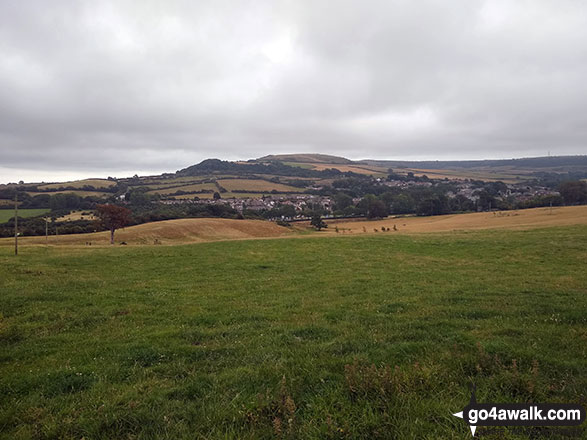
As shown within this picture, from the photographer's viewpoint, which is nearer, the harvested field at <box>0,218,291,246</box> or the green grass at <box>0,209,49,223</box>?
the harvested field at <box>0,218,291,246</box>

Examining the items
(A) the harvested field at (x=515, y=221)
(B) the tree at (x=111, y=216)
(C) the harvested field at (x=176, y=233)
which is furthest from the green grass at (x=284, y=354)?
(C) the harvested field at (x=176, y=233)

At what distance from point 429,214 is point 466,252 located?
8503cm

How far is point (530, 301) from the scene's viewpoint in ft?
37.3

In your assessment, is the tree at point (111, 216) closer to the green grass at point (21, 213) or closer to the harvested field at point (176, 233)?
the harvested field at point (176, 233)

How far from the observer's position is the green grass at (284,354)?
4.68 m

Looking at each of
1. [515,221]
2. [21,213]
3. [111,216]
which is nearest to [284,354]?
[111,216]

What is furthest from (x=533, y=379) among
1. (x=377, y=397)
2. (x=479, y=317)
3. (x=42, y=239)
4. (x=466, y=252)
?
(x=42, y=239)

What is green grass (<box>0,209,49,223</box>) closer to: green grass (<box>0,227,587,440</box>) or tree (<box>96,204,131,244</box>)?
tree (<box>96,204,131,244</box>)

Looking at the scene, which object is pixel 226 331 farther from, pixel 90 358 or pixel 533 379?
pixel 533 379

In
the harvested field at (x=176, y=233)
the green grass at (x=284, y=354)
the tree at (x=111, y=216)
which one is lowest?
the harvested field at (x=176, y=233)

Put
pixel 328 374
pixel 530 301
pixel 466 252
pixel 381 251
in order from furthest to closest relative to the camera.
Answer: pixel 381 251 < pixel 466 252 < pixel 530 301 < pixel 328 374

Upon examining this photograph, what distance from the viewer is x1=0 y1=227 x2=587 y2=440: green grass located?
4.68 m

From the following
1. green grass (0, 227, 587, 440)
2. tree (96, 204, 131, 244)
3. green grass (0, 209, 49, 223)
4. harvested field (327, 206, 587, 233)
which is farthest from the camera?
green grass (0, 209, 49, 223)

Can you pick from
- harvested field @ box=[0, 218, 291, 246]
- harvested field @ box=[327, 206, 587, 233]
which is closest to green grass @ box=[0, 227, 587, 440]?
harvested field @ box=[327, 206, 587, 233]
